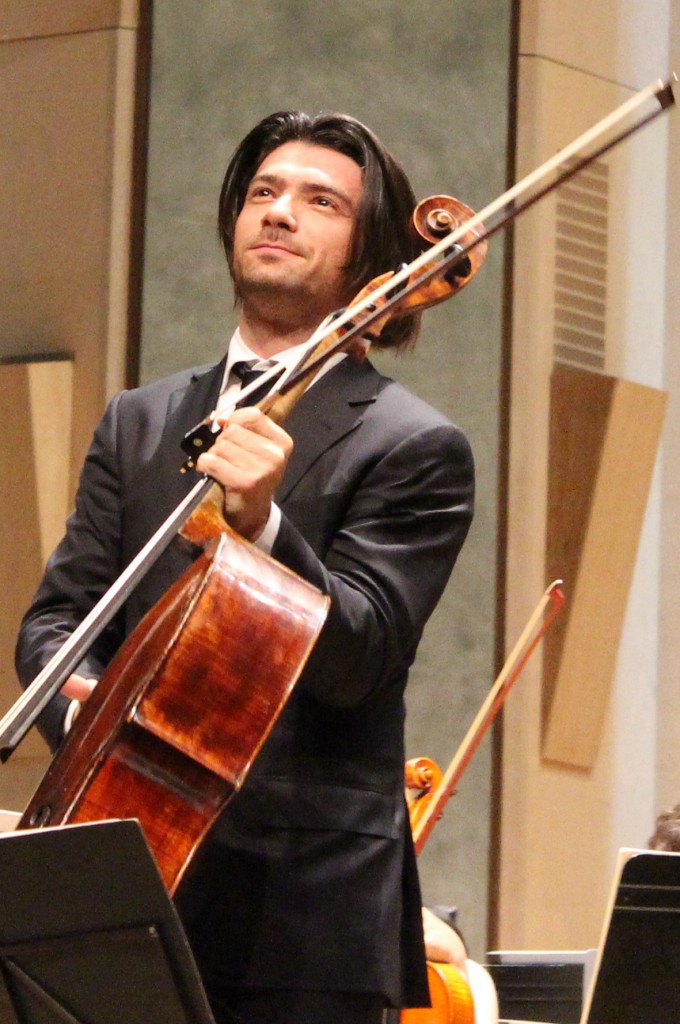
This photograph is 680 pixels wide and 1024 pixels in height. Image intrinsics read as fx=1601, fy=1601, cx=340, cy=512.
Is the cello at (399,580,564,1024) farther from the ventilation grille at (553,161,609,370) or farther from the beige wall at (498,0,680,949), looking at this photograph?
the ventilation grille at (553,161,609,370)

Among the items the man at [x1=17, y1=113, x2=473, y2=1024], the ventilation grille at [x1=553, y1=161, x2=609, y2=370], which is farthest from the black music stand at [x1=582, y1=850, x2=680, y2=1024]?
the ventilation grille at [x1=553, y1=161, x2=609, y2=370]

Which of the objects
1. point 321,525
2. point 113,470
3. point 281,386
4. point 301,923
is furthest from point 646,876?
point 113,470

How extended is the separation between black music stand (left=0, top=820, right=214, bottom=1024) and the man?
0.34 meters

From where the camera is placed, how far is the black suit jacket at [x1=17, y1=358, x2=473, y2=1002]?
5.70 feet

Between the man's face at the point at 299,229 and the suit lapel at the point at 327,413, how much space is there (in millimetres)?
104

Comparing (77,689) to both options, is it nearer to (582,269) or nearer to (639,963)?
(639,963)

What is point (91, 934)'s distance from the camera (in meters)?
1.40

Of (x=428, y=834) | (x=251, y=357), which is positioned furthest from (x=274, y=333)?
(x=428, y=834)

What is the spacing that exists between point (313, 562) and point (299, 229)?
55 cm

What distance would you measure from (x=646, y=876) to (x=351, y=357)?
72 centimetres

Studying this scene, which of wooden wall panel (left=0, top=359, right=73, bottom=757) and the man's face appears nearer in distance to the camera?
the man's face

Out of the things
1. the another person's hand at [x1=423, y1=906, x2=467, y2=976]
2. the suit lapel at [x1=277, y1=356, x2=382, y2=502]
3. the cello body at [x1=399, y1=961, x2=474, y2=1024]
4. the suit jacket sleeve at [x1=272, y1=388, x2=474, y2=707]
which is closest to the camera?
the suit jacket sleeve at [x1=272, y1=388, x2=474, y2=707]

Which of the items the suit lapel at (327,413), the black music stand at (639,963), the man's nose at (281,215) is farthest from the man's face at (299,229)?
the black music stand at (639,963)

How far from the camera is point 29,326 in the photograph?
4.45 m
